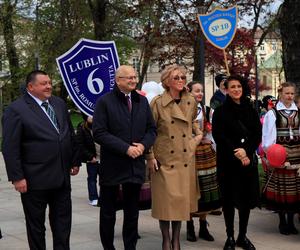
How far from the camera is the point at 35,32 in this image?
28.5m

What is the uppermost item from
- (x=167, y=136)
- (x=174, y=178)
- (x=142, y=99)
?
(x=142, y=99)

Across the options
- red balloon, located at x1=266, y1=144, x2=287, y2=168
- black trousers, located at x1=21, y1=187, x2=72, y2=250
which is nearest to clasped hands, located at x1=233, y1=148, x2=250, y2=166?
red balloon, located at x1=266, y1=144, x2=287, y2=168

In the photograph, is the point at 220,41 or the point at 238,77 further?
the point at 220,41

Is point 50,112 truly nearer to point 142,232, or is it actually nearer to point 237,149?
point 237,149

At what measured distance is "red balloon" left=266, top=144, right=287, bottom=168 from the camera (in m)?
6.06

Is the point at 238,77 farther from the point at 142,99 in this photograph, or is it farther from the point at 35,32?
the point at 35,32

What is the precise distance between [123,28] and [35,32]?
4573mm

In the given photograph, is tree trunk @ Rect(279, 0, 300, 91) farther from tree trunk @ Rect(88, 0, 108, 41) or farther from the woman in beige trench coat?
tree trunk @ Rect(88, 0, 108, 41)

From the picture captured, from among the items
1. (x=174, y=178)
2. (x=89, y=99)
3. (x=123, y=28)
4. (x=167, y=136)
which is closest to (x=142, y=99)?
(x=167, y=136)

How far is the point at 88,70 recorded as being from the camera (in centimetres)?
652

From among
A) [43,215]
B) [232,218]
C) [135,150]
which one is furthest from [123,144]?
[232,218]

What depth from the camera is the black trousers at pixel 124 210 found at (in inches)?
211

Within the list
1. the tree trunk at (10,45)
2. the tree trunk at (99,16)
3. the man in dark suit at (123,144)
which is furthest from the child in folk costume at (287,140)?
the tree trunk at (10,45)

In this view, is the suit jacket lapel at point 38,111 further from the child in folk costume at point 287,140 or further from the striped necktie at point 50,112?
the child in folk costume at point 287,140
